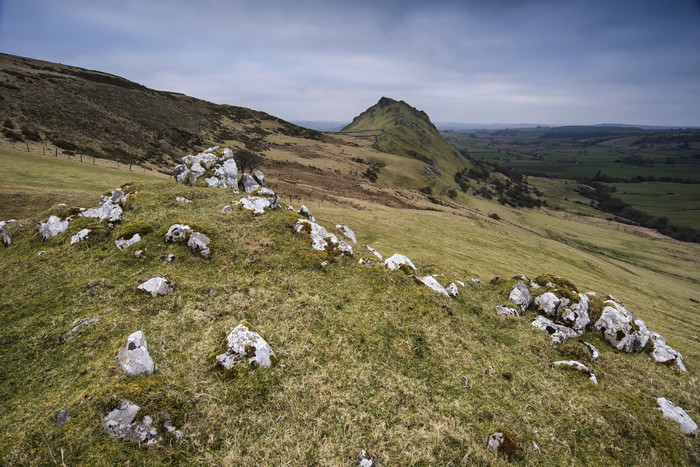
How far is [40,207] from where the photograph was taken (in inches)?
874

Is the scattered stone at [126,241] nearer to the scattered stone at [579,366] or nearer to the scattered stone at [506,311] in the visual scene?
the scattered stone at [506,311]

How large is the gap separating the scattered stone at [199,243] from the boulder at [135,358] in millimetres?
6536

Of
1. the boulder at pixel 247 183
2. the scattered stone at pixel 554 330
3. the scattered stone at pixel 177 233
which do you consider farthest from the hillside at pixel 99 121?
the scattered stone at pixel 554 330

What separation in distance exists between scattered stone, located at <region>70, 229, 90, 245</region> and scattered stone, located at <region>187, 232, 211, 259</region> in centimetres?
519

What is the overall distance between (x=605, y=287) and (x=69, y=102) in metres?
114

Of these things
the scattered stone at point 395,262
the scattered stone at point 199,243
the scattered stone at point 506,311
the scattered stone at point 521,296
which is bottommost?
the scattered stone at point 506,311

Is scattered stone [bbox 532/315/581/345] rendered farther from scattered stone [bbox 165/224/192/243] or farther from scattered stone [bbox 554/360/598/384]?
scattered stone [bbox 165/224/192/243]

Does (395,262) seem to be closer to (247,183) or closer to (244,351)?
(244,351)

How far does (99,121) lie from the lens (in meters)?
63.4

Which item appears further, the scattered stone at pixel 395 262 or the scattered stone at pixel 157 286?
the scattered stone at pixel 395 262

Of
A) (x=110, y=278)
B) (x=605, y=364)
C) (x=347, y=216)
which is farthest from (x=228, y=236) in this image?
(x=347, y=216)

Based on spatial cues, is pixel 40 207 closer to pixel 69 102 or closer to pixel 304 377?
pixel 304 377

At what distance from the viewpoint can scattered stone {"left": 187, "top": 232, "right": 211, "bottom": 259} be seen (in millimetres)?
14773

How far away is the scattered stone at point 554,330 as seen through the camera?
46.8 ft
